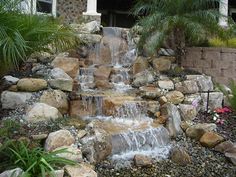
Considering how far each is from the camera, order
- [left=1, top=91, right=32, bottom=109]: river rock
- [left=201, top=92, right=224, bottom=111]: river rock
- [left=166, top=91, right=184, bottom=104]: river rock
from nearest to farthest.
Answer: [left=1, top=91, right=32, bottom=109]: river rock < [left=166, top=91, right=184, bottom=104]: river rock < [left=201, top=92, right=224, bottom=111]: river rock

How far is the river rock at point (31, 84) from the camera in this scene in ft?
19.8

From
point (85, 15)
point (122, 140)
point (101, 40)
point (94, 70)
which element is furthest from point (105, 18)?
point (122, 140)

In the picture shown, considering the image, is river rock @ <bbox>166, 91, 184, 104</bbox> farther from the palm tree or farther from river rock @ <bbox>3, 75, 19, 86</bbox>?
river rock @ <bbox>3, 75, 19, 86</bbox>

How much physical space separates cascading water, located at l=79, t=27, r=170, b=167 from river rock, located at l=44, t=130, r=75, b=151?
0.68 metres

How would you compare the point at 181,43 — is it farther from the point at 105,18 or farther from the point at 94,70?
the point at 105,18

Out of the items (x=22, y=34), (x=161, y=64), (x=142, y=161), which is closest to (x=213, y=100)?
(x=161, y=64)

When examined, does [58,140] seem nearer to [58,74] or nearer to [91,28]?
[58,74]


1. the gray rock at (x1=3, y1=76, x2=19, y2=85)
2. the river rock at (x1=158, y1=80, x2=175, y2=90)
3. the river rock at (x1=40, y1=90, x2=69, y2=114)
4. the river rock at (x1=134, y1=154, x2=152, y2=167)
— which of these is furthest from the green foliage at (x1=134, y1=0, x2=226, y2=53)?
the river rock at (x1=134, y1=154, x2=152, y2=167)

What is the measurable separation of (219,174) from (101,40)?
4.79 metres

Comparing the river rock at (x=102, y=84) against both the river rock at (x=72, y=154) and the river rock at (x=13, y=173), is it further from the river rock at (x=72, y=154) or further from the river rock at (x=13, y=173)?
the river rock at (x=13, y=173)

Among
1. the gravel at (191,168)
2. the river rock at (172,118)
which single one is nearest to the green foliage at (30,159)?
the gravel at (191,168)

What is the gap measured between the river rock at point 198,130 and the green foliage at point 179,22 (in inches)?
76.0

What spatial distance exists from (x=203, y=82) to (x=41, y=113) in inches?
127

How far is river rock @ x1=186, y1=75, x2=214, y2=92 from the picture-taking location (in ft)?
23.2
